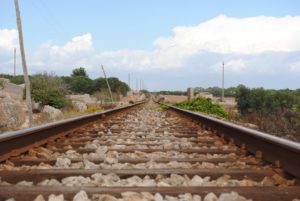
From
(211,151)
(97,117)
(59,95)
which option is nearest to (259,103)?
(59,95)

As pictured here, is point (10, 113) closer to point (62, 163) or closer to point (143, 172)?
point (62, 163)

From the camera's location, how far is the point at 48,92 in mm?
33281

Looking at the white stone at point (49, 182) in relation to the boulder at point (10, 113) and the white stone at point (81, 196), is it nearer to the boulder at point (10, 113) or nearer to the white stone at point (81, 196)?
the white stone at point (81, 196)

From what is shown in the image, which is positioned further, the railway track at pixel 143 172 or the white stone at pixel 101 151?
the white stone at pixel 101 151

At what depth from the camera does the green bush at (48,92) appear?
3272 centimetres

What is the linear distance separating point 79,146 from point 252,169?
2542 millimetres

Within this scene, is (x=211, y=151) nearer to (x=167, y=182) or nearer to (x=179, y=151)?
(x=179, y=151)

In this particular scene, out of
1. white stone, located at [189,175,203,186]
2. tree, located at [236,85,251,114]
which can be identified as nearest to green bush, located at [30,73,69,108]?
white stone, located at [189,175,203,186]

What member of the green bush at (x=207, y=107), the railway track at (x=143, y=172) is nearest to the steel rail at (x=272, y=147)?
the railway track at (x=143, y=172)

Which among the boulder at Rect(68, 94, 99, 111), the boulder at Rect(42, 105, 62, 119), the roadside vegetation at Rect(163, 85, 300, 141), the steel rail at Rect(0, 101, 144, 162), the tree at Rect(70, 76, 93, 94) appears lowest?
the boulder at Rect(42, 105, 62, 119)

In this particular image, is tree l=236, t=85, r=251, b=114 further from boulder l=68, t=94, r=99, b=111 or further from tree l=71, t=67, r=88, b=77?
tree l=71, t=67, r=88, b=77

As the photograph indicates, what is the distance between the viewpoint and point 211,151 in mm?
4574

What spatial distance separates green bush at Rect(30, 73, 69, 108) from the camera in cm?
3272

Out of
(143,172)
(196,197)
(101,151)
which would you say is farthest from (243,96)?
(196,197)
